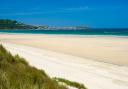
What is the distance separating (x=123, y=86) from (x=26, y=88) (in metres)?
4.67

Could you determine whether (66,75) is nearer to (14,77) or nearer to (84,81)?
(84,81)

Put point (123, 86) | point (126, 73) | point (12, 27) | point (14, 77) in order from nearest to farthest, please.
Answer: point (14, 77) < point (123, 86) < point (126, 73) < point (12, 27)

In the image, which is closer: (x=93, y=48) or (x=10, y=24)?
(x=93, y=48)

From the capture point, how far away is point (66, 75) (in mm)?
9844

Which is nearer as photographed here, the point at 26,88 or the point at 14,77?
the point at 26,88

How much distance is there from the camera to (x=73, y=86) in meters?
7.77

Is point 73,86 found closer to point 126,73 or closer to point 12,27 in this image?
point 126,73

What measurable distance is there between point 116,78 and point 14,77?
5.47 metres

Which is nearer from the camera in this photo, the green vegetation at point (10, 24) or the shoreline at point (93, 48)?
the shoreline at point (93, 48)

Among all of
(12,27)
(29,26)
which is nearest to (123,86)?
(12,27)

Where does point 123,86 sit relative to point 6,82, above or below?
below

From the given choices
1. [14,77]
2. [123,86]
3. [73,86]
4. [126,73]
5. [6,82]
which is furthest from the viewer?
[126,73]

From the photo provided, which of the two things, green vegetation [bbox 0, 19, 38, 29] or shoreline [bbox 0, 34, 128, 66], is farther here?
green vegetation [bbox 0, 19, 38, 29]

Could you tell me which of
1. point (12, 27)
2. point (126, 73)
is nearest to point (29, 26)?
point (12, 27)
